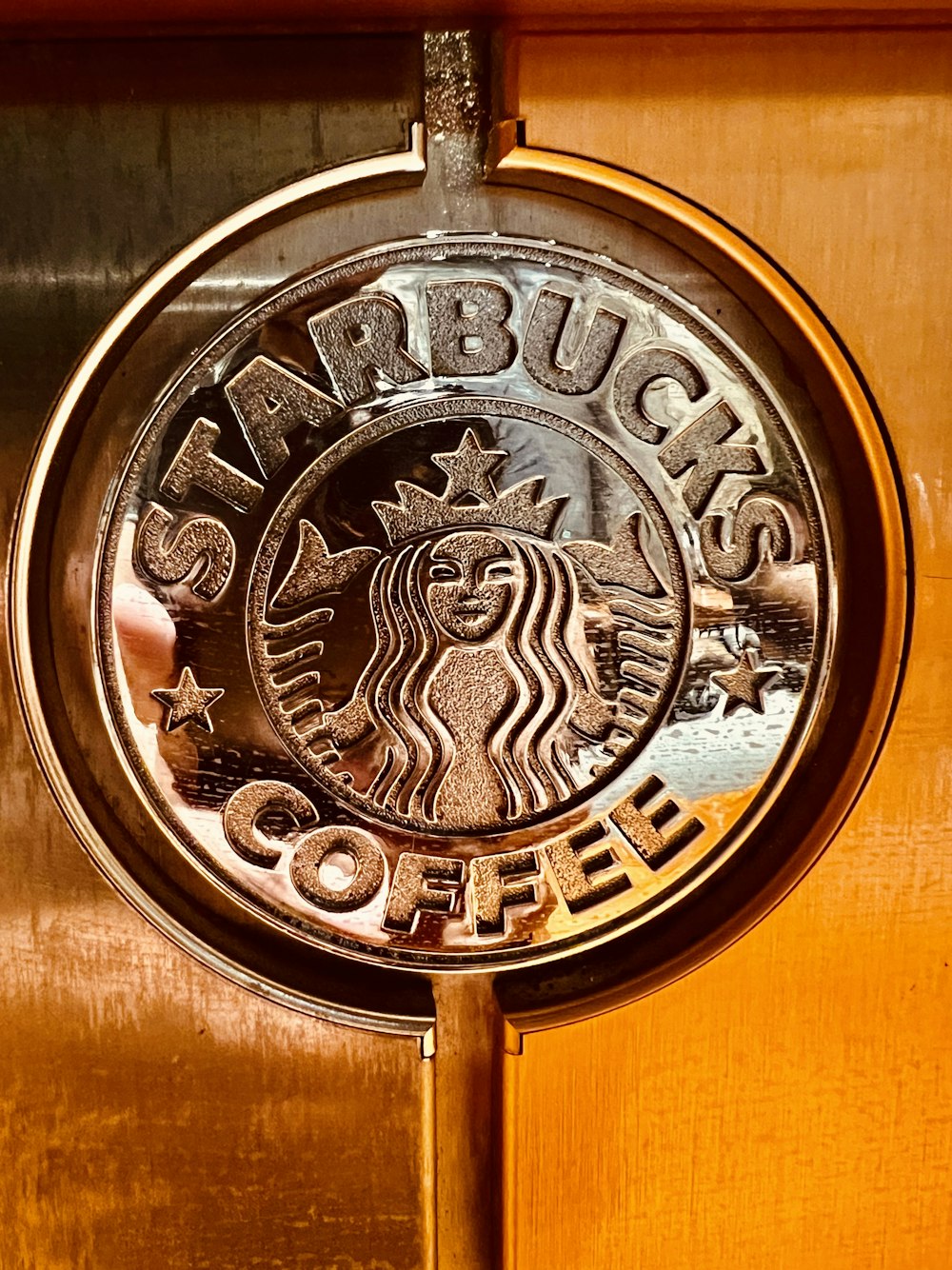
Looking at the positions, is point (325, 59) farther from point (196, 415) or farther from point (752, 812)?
point (752, 812)

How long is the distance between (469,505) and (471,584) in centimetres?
6

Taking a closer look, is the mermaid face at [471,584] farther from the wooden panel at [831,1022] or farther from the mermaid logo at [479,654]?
the wooden panel at [831,1022]

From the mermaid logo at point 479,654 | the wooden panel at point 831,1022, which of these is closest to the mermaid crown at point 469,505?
the mermaid logo at point 479,654

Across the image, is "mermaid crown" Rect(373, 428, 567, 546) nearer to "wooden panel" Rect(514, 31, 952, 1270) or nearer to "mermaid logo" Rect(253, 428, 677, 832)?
"mermaid logo" Rect(253, 428, 677, 832)

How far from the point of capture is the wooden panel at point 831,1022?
60 centimetres

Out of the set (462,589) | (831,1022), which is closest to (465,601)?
(462,589)

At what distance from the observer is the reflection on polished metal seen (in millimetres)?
595

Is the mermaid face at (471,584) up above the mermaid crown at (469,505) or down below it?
below

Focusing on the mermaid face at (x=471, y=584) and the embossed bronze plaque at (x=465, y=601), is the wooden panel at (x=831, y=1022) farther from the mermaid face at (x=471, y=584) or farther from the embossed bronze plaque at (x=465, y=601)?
the mermaid face at (x=471, y=584)

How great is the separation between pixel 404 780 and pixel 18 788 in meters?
0.29

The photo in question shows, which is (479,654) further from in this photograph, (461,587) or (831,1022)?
(831,1022)

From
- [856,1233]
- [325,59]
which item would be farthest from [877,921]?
[325,59]

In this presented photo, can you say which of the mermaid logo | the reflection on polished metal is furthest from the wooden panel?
the mermaid logo

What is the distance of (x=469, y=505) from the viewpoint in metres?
0.61
